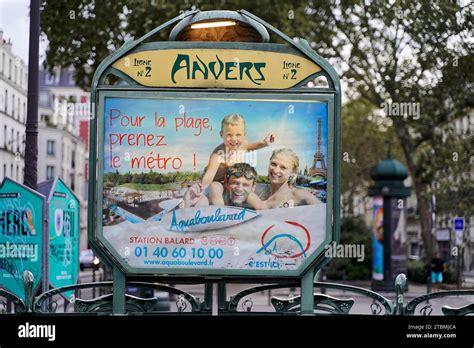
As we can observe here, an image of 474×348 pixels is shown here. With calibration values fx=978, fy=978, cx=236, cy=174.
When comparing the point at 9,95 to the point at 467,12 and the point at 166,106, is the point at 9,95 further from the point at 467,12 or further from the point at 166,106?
the point at 467,12

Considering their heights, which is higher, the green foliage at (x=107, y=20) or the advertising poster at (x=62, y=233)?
the green foliage at (x=107, y=20)

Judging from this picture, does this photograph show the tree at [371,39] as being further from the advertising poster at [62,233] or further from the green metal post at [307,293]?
the green metal post at [307,293]

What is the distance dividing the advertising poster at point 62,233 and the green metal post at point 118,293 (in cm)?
399

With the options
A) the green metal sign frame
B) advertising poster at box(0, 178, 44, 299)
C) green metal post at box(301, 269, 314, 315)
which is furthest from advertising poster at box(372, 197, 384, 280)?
the green metal sign frame

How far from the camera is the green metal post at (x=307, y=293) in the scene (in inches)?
332

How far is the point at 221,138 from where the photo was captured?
8250 mm

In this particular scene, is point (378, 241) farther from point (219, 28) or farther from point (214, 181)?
point (214, 181)

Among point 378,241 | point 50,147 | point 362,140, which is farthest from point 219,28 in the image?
point 362,140

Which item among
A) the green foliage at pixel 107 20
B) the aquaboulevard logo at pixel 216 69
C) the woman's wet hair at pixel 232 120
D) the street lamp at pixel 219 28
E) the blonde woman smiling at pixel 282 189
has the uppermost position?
the green foliage at pixel 107 20

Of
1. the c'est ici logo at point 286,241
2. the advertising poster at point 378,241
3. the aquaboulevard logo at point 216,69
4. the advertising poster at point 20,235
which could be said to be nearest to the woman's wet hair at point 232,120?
the aquaboulevard logo at point 216,69

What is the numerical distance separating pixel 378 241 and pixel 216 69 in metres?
25.6

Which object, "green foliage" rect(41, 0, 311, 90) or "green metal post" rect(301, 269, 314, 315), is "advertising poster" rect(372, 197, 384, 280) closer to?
"green foliage" rect(41, 0, 311, 90)

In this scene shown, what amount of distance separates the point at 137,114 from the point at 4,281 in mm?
4270

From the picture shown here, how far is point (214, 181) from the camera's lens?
27.2 feet
